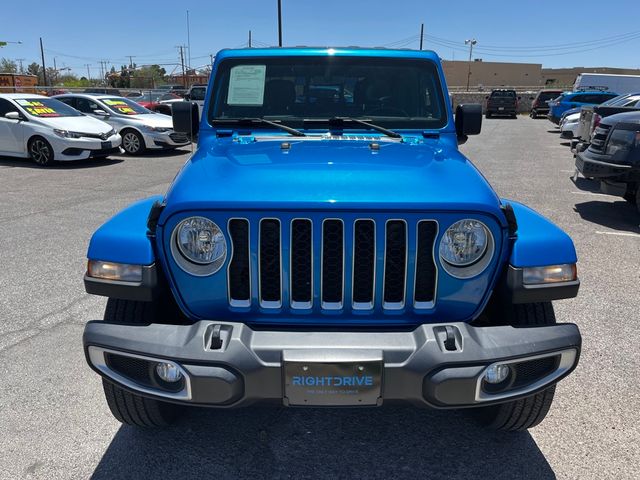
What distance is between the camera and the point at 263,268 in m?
2.25

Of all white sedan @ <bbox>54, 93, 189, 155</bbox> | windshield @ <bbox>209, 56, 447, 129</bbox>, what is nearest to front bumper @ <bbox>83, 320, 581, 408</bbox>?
windshield @ <bbox>209, 56, 447, 129</bbox>

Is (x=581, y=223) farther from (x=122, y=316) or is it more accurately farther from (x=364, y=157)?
(x=122, y=316)

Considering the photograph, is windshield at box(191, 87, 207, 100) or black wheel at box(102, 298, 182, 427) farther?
windshield at box(191, 87, 207, 100)

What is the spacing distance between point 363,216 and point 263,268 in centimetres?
47

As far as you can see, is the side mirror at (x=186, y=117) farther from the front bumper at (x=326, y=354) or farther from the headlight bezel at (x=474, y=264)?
the headlight bezel at (x=474, y=264)

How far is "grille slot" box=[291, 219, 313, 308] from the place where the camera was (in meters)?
2.21

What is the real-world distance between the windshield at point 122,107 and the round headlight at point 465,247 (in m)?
13.2

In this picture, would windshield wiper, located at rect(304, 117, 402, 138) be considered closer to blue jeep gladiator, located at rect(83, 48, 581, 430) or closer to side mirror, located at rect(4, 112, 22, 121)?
blue jeep gladiator, located at rect(83, 48, 581, 430)

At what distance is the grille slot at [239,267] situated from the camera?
2.21 meters

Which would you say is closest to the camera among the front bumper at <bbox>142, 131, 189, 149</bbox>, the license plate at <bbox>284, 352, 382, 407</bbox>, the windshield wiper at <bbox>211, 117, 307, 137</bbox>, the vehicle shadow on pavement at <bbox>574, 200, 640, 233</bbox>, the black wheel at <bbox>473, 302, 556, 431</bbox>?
the license plate at <bbox>284, 352, 382, 407</bbox>

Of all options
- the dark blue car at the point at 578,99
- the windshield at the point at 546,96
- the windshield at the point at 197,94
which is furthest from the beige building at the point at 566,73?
the windshield at the point at 197,94

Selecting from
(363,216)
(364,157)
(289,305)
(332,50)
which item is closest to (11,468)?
(289,305)

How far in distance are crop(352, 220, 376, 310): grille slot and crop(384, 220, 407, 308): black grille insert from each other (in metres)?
0.06

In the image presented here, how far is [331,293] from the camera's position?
7.48ft
